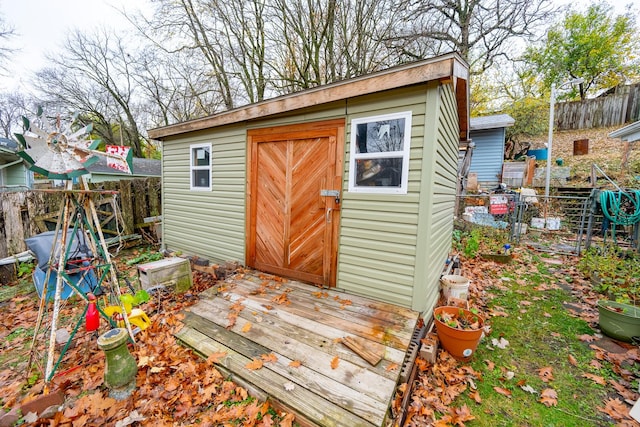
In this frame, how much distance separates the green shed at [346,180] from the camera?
116 inches

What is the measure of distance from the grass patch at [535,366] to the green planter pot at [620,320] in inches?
10.7

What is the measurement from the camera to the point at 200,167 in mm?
5387

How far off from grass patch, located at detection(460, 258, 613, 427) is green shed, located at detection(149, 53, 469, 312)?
0.96 meters

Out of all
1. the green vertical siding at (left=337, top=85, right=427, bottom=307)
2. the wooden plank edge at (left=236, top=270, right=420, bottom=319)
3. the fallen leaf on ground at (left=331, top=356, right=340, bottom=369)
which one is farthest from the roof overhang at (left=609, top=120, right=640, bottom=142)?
the fallen leaf on ground at (left=331, top=356, right=340, bottom=369)

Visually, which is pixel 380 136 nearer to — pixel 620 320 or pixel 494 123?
pixel 620 320

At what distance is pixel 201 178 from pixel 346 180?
11.7 feet

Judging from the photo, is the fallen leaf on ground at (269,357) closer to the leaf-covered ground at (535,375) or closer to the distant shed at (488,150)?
the leaf-covered ground at (535,375)

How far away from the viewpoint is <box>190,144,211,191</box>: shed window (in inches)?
206

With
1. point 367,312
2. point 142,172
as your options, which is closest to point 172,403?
point 367,312

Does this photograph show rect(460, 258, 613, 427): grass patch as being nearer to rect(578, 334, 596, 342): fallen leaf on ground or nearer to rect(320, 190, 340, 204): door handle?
rect(578, 334, 596, 342): fallen leaf on ground

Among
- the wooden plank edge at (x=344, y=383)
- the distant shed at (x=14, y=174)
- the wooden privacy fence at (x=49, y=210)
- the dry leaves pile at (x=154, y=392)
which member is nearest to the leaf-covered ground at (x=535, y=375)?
the wooden plank edge at (x=344, y=383)

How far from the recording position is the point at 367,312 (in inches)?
120

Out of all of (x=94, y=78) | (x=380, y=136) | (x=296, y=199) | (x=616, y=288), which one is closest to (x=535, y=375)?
(x=616, y=288)

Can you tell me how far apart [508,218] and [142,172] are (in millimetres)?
14825
